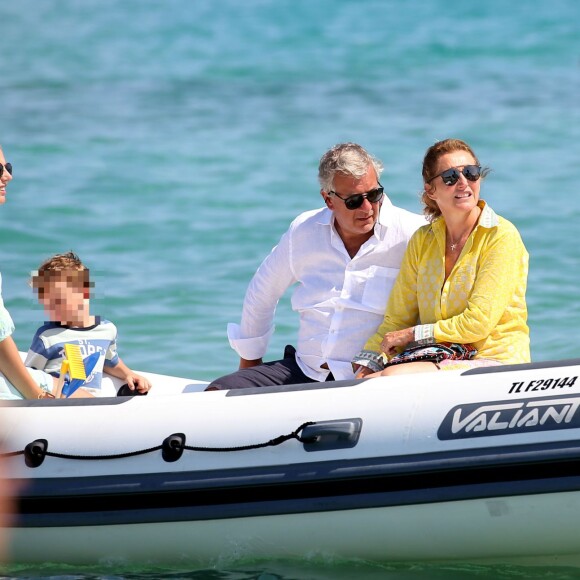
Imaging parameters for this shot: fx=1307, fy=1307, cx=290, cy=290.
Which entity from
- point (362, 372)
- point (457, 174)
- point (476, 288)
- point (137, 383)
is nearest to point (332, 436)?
point (362, 372)

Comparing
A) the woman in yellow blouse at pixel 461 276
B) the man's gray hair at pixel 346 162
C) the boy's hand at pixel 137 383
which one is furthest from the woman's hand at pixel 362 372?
the boy's hand at pixel 137 383

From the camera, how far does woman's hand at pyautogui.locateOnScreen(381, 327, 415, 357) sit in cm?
389

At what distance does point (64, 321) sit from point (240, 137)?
785 centimetres

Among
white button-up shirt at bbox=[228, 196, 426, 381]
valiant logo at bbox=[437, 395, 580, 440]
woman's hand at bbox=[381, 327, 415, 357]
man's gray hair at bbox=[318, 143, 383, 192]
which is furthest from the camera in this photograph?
white button-up shirt at bbox=[228, 196, 426, 381]

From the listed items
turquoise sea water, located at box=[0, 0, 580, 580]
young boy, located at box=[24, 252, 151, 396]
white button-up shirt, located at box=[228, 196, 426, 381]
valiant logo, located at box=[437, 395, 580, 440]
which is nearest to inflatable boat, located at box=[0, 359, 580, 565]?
valiant logo, located at box=[437, 395, 580, 440]

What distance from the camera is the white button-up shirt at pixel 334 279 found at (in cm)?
412

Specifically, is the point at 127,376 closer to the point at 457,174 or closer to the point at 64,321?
the point at 64,321

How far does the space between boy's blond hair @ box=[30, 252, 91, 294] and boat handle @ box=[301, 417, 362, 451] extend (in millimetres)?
1175

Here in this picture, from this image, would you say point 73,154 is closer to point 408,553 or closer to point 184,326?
point 184,326

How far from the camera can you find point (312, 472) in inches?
140

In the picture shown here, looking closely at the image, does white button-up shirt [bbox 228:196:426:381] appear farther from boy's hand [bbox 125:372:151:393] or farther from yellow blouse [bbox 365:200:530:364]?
boy's hand [bbox 125:372:151:393]

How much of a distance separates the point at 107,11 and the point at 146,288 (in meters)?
14.5

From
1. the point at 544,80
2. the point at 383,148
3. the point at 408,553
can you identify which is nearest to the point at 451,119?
the point at 383,148

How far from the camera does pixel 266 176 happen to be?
1097 centimetres
